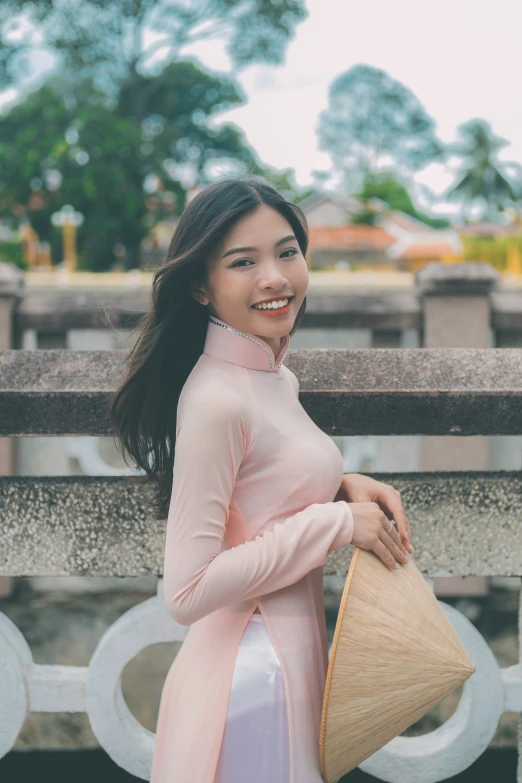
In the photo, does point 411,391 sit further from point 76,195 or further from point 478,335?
point 76,195

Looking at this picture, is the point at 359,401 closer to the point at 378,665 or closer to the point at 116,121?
the point at 378,665

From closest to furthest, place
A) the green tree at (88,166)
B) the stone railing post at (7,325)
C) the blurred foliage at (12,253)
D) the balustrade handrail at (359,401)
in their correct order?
the balustrade handrail at (359,401) → the stone railing post at (7,325) → the green tree at (88,166) → the blurred foliage at (12,253)

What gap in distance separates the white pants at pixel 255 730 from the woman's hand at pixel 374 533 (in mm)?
247

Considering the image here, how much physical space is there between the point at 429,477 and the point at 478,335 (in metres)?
3.21

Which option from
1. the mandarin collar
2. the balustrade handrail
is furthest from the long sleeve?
the balustrade handrail

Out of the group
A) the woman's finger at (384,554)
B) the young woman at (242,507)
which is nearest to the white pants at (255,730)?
the young woman at (242,507)

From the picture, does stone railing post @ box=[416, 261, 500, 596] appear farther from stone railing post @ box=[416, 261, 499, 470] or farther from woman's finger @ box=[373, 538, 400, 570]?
woman's finger @ box=[373, 538, 400, 570]

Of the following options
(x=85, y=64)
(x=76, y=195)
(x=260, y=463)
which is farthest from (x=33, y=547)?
(x=85, y=64)

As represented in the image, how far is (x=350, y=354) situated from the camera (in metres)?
1.68

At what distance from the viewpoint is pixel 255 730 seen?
124cm

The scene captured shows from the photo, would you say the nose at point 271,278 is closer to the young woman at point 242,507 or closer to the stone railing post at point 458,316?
the young woman at point 242,507

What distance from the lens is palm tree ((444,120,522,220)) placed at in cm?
4644

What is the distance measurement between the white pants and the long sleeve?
14 centimetres

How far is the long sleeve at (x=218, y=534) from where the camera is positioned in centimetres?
117
